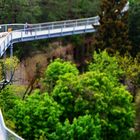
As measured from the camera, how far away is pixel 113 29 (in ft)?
175

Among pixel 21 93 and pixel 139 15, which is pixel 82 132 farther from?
pixel 139 15

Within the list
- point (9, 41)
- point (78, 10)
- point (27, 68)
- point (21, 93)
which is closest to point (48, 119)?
point (21, 93)

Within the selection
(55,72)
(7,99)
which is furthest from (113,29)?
(7,99)

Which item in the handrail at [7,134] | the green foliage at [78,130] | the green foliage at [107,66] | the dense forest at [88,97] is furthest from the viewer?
the green foliage at [107,66]

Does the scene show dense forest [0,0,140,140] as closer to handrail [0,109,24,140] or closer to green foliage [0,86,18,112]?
green foliage [0,86,18,112]

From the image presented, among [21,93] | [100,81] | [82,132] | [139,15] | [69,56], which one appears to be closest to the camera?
[82,132]

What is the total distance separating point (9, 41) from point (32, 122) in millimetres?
18907

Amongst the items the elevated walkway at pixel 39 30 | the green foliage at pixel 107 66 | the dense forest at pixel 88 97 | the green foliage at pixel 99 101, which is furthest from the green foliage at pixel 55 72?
the elevated walkway at pixel 39 30

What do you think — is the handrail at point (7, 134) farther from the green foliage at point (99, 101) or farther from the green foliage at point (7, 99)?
the green foliage at point (99, 101)

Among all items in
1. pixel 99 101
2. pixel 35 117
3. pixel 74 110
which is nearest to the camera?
pixel 35 117

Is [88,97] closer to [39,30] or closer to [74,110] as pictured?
[74,110]

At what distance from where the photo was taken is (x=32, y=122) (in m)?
35.2

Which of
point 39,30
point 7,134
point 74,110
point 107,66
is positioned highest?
point 39,30

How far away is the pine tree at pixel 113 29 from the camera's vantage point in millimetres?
53125
